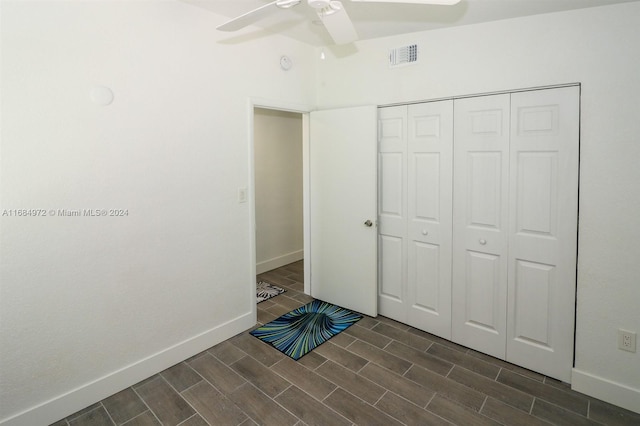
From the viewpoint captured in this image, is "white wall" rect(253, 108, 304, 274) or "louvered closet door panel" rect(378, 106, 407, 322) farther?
"white wall" rect(253, 108, 304, 274)

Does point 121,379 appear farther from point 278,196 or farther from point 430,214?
point 278,196

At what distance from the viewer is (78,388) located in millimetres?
2072

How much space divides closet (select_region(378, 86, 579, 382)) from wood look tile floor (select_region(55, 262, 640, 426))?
0.90 feet

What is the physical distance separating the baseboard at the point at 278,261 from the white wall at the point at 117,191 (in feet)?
5.31

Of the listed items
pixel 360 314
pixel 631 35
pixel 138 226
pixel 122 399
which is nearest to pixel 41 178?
pixel 138 226

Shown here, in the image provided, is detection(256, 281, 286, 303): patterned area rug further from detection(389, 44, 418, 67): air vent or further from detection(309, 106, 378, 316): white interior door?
detection(389, 44, 418, 67): air vent

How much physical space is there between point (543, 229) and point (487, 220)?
364 millimetres

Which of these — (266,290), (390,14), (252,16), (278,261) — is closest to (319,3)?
(252,16)

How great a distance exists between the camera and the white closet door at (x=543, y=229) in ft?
7.16

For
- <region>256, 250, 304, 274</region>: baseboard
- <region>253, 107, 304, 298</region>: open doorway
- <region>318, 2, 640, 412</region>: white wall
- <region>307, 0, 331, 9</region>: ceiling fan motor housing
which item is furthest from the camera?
<region>256, 250, 304, 274</region>: baseboard

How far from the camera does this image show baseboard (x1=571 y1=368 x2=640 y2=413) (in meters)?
2.02

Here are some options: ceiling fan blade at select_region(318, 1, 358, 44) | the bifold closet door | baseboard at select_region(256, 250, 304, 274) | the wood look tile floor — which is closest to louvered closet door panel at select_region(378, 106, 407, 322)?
the bifold closet door

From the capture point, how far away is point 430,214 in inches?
112

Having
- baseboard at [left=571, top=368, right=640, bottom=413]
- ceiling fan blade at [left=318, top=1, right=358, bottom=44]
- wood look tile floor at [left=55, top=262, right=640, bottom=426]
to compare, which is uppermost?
ceiling fan blade at [left=318, top=1, right=358, bottom=44]
